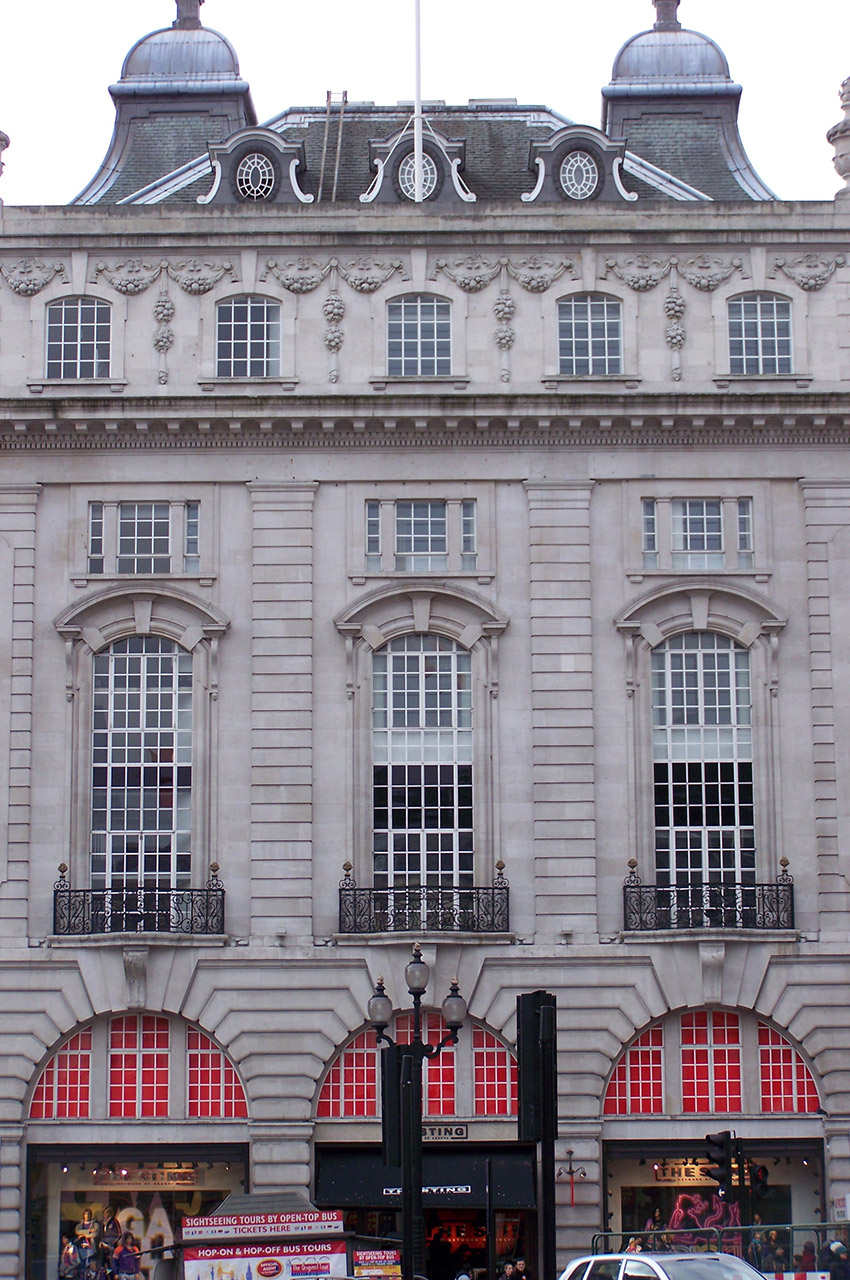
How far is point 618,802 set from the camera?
36031 millimetres

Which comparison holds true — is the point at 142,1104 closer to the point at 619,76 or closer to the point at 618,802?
the point at 618,802

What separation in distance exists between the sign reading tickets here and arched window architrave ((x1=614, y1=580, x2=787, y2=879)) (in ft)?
41.9

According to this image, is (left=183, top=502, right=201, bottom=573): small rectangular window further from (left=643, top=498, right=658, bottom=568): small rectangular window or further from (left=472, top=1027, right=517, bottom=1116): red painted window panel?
(left=472, top=1027, right=517, bottom=1116): red painted window panel

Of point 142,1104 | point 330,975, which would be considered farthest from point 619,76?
point 142,1104

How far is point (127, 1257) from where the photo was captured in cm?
3441

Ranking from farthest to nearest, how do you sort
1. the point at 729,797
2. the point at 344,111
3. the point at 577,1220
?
1. the point at 344,111
2. the point at 729,797
3. the point at 577,1220

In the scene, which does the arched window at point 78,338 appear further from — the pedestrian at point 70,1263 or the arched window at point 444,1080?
the pedestrian at point 70,1263

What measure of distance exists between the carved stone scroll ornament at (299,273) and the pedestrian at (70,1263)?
19060mm

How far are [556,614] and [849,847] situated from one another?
7226mm

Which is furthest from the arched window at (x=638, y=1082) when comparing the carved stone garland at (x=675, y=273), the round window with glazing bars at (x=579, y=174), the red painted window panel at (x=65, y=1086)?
the round window with glazing bars at (x=579, y=174)

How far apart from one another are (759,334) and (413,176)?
8.12 m

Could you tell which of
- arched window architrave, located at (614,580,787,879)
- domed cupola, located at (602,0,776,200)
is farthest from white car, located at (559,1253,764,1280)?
domed cupola, located at (602,0,776,200)

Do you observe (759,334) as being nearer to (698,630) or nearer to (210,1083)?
(698,630)

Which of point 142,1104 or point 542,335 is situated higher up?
point 542,335
